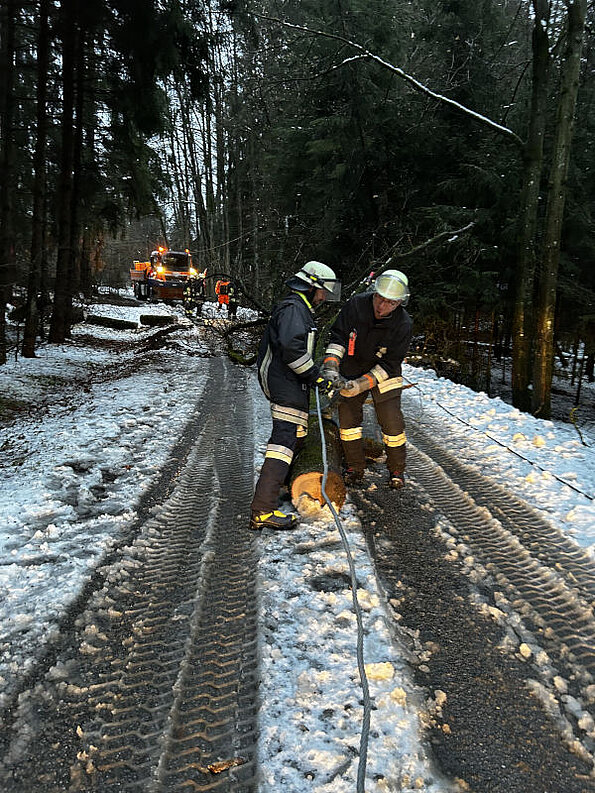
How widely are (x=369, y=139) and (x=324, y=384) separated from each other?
1086 cm

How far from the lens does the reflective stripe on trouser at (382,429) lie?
482 cm

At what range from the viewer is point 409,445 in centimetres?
631

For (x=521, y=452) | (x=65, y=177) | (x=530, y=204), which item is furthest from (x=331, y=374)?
(x=65, y=177)

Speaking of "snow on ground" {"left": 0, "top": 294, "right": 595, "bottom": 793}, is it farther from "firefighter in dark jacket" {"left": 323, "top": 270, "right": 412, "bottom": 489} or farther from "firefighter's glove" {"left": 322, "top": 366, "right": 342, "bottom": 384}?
"firefighter's glove" {"left": 322, "top": 366, "right": 342, "bottom": 384}

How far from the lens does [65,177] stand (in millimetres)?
12023

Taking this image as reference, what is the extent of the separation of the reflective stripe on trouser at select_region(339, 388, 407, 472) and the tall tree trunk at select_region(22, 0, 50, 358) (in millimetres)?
7603

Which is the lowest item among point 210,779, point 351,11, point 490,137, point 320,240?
point 210,779

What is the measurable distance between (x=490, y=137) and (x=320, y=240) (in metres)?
5.34

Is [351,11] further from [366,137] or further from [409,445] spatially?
[409,445]

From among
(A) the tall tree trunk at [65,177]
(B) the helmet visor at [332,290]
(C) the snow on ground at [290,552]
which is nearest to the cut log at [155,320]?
(A) the tall tree trunk at [65,177]

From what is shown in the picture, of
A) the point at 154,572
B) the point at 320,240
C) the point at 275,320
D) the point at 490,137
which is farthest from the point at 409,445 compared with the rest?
the point at 320,240

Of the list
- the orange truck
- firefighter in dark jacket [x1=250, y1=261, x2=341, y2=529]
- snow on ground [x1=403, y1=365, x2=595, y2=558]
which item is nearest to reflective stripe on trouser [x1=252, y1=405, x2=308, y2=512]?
firefighter in dark jacket [x1=250, y1=261, x2=341, y2=529]

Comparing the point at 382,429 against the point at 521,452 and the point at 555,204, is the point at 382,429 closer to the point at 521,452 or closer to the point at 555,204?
the point at 521,452

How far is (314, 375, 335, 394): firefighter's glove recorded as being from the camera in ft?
13.5
